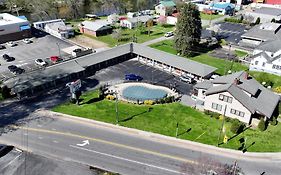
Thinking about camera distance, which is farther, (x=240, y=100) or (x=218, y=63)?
(x=218, y=63)

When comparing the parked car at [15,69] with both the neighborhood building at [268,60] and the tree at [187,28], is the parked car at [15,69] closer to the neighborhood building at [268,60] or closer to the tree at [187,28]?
the tree at [187,28]

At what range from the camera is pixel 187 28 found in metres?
85.0

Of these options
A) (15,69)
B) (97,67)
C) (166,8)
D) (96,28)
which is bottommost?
(15,69)

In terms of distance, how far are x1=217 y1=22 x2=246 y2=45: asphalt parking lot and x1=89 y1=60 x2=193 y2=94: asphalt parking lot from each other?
32183 millimetres

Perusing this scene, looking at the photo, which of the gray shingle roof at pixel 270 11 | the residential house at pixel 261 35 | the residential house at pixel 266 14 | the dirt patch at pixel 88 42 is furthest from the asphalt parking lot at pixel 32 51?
the gray shingle roof at pixel 270 11

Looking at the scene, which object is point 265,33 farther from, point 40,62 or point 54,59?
point 40,62

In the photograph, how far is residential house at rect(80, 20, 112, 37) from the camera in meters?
103

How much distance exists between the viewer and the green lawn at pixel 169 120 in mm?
54656

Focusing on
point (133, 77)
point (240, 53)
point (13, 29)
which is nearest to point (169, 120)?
point (133, 77)

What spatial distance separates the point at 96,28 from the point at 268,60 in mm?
53219

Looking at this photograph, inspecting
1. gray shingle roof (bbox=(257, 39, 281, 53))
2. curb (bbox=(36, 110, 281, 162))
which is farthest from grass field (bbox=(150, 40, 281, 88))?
curb (bbox=(36, 110, 281, 162))

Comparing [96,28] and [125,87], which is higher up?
[96,28]

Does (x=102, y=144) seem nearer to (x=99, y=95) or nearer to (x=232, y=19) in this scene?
(x=99, y=95)

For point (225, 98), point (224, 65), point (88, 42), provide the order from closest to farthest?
point (225, 98), point (224, 65), point (88, 42)
